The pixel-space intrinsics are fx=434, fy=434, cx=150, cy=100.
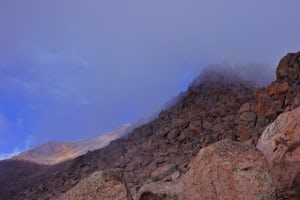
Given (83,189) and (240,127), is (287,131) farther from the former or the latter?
(240,127)

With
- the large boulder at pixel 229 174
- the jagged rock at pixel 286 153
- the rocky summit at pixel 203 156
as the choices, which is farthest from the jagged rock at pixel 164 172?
the large boulder at pixel 229 174

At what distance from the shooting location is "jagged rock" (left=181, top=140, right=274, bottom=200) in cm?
765

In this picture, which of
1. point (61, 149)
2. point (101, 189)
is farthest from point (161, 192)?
point (61, 149)

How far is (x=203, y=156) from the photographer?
27.1 feet

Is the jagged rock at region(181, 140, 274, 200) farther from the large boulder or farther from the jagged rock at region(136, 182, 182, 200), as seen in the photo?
the jagged rock at region(136, 182, 182, 200)

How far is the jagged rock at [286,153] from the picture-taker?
974 centimetres

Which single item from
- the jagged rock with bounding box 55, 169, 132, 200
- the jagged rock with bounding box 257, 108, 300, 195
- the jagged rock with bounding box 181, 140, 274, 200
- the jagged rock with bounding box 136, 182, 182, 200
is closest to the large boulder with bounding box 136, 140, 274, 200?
the jagged rock with bounding box 181, 140, 274, 200

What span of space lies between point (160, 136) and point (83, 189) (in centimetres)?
3098

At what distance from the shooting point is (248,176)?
25.3 ft

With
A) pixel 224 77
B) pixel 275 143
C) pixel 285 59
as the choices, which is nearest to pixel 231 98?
pixel 224 77

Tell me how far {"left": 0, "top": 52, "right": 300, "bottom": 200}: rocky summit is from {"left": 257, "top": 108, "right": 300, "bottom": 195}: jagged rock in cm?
2

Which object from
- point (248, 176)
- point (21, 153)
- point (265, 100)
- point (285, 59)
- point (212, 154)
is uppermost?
point (21, 153)

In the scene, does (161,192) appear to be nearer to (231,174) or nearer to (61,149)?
(231,174)

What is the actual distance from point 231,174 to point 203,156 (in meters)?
0.68
